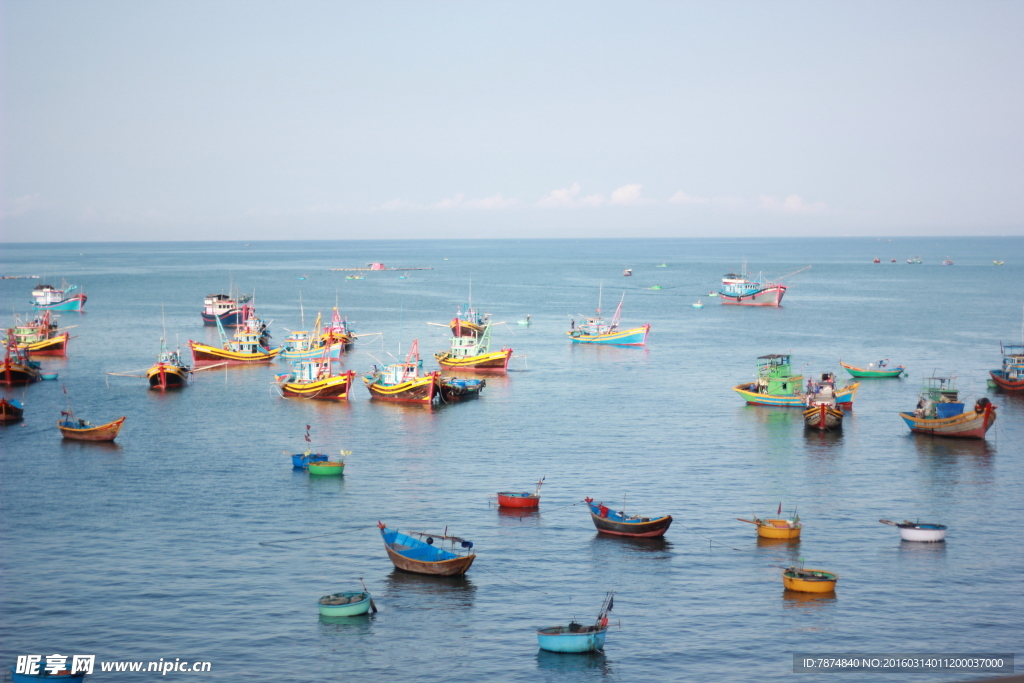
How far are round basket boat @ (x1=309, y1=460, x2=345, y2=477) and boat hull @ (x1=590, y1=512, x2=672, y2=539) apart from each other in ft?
60.3

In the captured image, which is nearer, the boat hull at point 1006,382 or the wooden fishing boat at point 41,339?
the boat hull at point 1006,382

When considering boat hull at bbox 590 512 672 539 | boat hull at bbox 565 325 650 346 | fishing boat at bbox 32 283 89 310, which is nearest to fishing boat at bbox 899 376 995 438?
boat hull at bbox 590 512 672 539

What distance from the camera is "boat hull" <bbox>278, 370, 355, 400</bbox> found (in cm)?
8688

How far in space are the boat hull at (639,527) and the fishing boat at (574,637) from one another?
11645 mm

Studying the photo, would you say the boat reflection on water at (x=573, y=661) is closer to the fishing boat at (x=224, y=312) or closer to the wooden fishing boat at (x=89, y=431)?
the wooden fishing boat at (x=89, y=431)

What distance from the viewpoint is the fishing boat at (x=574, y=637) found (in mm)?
36781

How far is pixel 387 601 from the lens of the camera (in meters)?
41.7

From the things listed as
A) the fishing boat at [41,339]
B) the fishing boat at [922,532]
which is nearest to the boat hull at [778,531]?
the fishing boat at [922,532]

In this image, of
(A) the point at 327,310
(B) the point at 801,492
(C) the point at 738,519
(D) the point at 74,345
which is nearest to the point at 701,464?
A: (B) the point at 801,492

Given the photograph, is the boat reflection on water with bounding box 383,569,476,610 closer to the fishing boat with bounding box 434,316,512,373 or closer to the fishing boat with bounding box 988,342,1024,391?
the fishing boat with bounding box 434,316,512,373

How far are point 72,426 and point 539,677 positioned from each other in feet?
155

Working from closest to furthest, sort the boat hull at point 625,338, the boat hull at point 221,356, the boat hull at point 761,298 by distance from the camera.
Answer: the boat hull at point 221,356 < the boat hull at point 625,338 < the boat hull at point 761,298

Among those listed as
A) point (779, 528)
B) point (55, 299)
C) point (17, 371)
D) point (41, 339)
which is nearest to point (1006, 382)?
point (779, 528)

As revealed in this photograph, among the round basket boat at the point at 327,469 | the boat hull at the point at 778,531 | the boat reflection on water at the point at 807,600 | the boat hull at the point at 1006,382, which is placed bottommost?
the boat reflection on water at the point at 807,600
